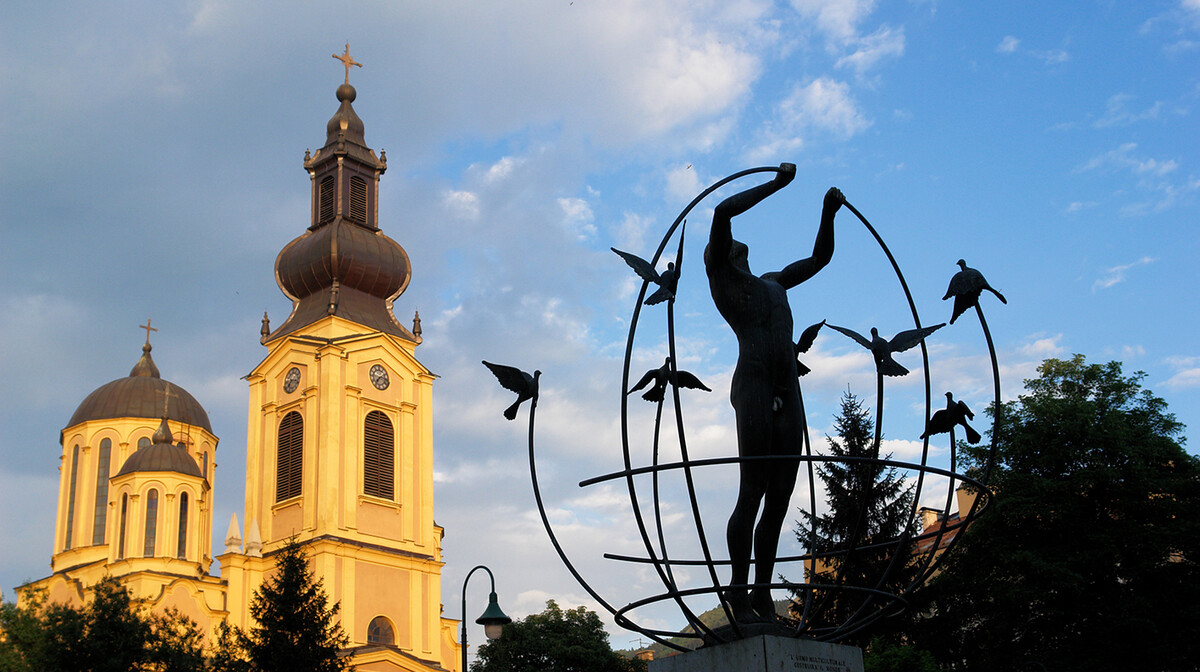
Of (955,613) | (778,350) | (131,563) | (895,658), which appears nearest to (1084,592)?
(955,613)

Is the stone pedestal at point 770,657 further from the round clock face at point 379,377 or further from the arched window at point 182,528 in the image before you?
the arched window at point 182,528

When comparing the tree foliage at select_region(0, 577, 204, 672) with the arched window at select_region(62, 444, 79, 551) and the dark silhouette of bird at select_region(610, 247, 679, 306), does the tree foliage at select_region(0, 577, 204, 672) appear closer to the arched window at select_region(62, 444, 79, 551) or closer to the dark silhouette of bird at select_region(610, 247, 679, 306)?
the dark silhouette of bird at select_region(610, 247, 679, 306)

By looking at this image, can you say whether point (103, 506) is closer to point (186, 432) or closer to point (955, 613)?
point (186, 432)

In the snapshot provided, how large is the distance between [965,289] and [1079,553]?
81.9ft

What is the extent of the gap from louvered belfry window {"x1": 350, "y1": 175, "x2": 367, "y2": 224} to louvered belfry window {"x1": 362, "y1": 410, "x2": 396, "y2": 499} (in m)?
11.1

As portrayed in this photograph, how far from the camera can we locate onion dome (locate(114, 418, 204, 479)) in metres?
61.3

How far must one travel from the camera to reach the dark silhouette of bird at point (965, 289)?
7.13m

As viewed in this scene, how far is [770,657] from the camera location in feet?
20.7

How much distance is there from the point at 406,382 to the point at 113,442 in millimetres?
21734

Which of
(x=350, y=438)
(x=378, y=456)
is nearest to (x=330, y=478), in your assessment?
(x=350, y=438)

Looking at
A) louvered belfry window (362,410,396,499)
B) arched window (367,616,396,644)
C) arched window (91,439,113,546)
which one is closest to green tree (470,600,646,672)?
arched window (367,616,396,644)

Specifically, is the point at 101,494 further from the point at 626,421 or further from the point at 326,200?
the point at 626,421

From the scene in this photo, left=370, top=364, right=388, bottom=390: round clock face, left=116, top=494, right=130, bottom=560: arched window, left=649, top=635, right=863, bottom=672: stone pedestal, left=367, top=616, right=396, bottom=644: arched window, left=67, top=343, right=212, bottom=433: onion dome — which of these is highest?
left=67, top=343, right=212, bottom=433: onion dome

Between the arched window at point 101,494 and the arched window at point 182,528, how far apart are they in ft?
20.7
